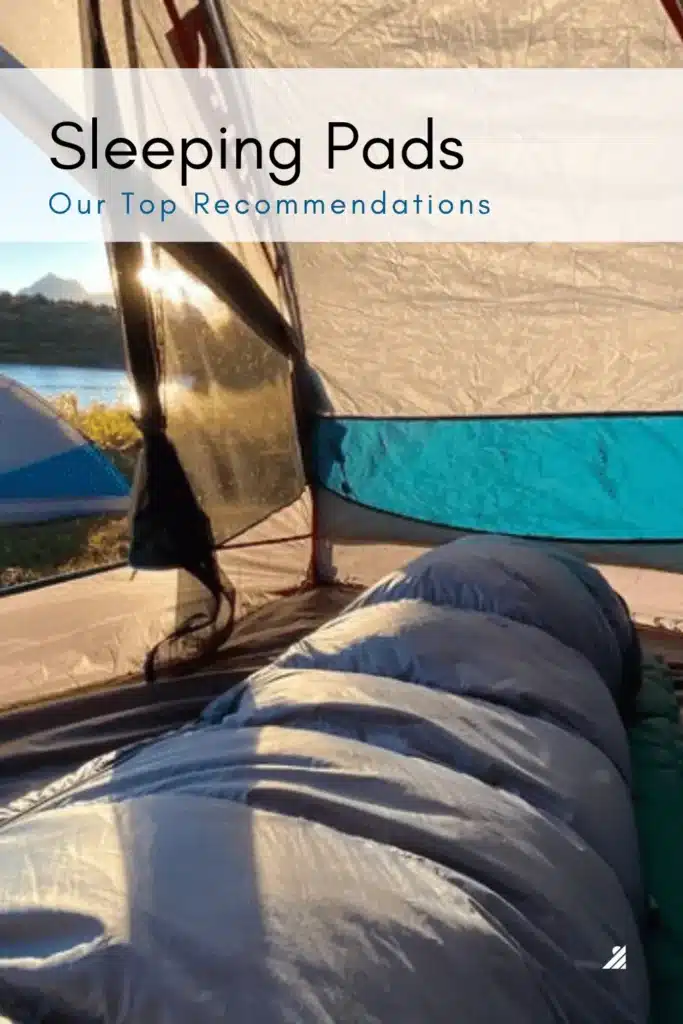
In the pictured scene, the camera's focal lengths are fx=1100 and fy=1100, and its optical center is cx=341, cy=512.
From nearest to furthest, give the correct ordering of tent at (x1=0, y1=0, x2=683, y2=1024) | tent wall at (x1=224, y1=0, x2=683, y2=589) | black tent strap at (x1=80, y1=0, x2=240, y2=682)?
1. black tent strap at (x1=80, y1=0, x2=240, y2=682)
2. tent at (x1=0, y1=0, x2=683, y2=1024)
3. tent wall at (x1=224, y1=0, x2=683, y2=589)

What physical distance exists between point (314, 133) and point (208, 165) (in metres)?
0.24

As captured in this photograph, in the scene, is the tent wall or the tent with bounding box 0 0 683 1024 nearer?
the tent with bounding box 0 0 683 1024

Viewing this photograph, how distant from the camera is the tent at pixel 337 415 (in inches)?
75.2

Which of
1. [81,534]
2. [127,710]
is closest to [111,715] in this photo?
[127,710]

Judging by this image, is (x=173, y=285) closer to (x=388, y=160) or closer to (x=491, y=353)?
(x=388, y=160)

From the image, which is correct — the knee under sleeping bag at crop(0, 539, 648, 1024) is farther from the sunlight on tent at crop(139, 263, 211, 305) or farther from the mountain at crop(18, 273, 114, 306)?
the mountain at crop(18, 273, 114, 306)

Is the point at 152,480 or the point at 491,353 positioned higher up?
the point at 491,353

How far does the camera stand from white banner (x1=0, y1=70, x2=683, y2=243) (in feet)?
6.40

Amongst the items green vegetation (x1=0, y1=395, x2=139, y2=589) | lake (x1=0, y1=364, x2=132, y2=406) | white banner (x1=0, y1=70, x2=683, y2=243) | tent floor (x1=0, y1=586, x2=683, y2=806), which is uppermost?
white banner (x1=0, y1=70, x2=683, y2=243)

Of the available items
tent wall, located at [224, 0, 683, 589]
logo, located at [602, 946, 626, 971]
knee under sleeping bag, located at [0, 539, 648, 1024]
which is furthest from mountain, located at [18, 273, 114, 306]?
logo, located at [602, 946, 626, 971]

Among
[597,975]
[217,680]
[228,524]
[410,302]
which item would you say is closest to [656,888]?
[597,975]

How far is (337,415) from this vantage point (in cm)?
270

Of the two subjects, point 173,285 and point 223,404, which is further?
point 223,404

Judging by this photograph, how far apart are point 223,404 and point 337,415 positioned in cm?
44
